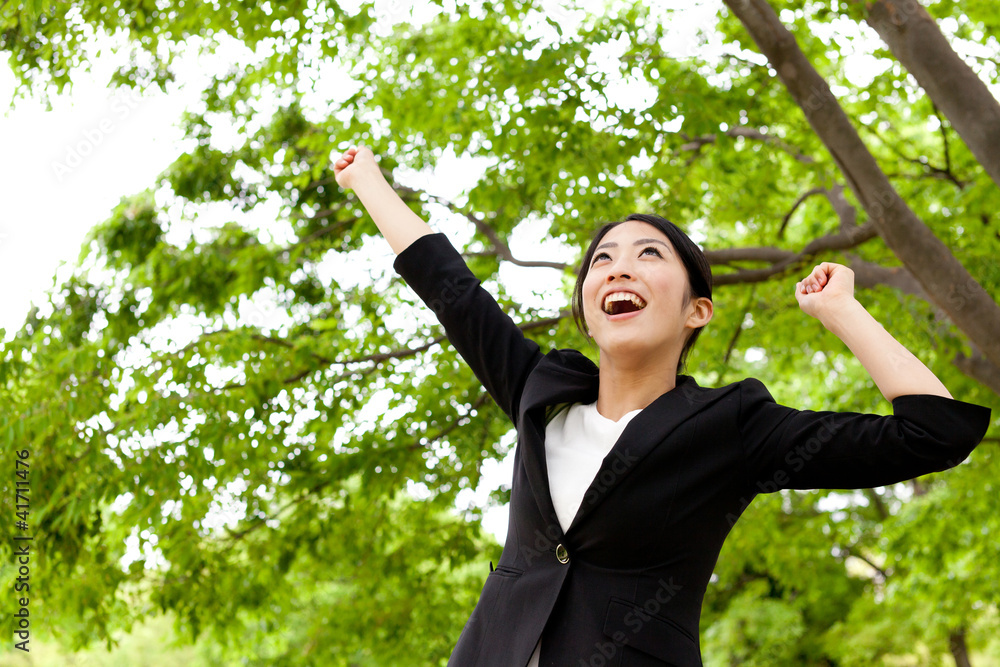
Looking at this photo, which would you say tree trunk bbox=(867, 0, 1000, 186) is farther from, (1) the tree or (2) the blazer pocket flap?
(2) the blazer pocket flap

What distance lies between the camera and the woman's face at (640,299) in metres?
1.71

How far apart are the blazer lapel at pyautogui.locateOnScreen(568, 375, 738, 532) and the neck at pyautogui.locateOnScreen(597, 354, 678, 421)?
0.11 m

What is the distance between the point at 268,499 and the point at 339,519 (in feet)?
1.97

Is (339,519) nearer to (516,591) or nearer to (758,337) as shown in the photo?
(758,337)

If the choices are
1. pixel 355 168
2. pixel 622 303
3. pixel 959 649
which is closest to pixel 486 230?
pixel 355 168

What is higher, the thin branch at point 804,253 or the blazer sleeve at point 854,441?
the thin branch at point 804,253

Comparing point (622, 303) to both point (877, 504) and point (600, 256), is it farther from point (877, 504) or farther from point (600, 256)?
point (877, 504)

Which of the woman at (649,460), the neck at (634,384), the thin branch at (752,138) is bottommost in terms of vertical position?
the woman at (649,460)

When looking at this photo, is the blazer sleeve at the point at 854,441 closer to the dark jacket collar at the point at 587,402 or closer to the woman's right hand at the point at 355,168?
the dark jacket collar at the point at 587,402

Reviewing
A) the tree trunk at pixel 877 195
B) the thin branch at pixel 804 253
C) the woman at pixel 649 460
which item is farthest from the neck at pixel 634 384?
the thin branch at pixel 804 253

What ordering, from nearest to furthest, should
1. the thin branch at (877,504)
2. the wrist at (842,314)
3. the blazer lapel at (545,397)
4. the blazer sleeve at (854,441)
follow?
1. the blazer sleeve at (854,441)
2. the wrist at (842,314)
3. the blazer lapel at (545,397)
4. the thin branch at (877,504)

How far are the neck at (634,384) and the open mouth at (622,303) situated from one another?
10cm

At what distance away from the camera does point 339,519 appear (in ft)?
19.3

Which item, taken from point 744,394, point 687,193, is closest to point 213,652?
point 687,193
